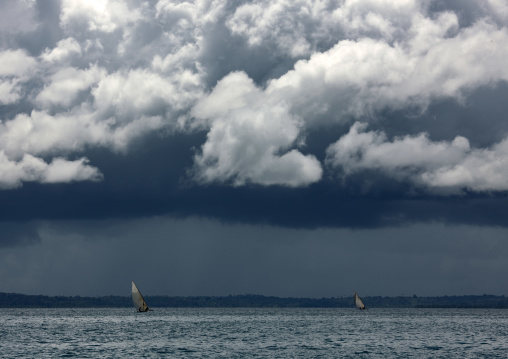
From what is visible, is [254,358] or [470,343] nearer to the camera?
[254,358]

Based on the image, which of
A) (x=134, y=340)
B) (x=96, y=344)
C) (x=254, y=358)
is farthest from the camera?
(x=134, y=340)

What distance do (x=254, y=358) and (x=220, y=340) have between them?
1223 inches

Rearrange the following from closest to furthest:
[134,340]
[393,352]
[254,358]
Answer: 1. [254,358]
2. [393,352]
3. [134,340]

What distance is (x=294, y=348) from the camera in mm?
105500

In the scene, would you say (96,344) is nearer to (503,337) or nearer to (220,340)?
(220,340)

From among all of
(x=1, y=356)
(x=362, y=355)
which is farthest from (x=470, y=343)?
(x=1, y=356)

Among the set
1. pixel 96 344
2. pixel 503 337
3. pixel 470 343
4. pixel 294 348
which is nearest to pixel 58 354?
pixel 96 344

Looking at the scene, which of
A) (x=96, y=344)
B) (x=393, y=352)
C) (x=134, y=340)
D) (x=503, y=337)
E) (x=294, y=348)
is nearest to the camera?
(x=393, y=352)

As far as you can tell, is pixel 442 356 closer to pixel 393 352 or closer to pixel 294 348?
pixel 393 352

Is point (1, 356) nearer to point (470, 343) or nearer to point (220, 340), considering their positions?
point (220, 340)

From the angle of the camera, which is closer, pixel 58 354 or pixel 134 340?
pixel 58 354

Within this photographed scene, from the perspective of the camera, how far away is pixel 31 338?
12825 centimetres

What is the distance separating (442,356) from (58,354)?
49014mm

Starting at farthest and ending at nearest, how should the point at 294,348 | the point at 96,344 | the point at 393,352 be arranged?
the point at 96,344 < the point at 294,348 < the point at 393,352
